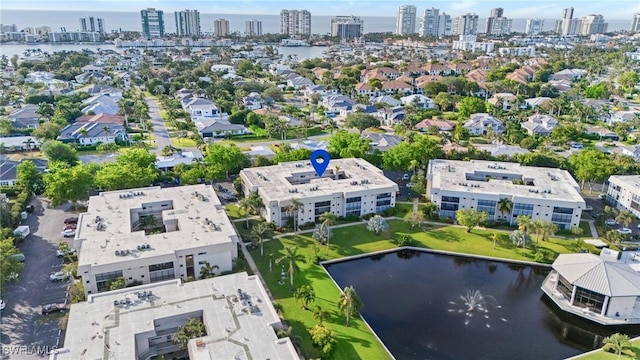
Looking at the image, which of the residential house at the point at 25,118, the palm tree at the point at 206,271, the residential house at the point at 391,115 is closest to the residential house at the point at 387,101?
the residential house at the point at 391,115

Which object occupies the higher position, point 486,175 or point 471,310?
point 486,175

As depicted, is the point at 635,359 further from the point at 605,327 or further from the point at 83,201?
the point at 83,201

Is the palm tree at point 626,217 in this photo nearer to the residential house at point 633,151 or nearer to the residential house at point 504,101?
the residential house at point 633,151

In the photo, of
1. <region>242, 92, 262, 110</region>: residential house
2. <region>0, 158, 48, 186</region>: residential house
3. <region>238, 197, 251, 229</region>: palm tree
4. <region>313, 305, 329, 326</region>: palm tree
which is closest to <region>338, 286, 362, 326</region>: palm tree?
<region>313, 305, 329, 326</region>: palm tree

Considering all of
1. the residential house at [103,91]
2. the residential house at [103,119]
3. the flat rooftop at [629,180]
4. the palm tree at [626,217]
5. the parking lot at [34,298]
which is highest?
the residential house at [103,91]

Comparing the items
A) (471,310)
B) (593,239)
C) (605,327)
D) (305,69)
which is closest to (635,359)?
(605,327)

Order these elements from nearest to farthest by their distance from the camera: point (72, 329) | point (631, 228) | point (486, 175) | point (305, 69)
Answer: point (72, 329) → point (631, 228) → point (486, 175) → point (305, 69)

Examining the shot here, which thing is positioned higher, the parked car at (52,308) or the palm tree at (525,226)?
the palm tree at (525,226)

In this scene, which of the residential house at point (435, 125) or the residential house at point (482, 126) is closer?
the residential house at point (435, 125)
